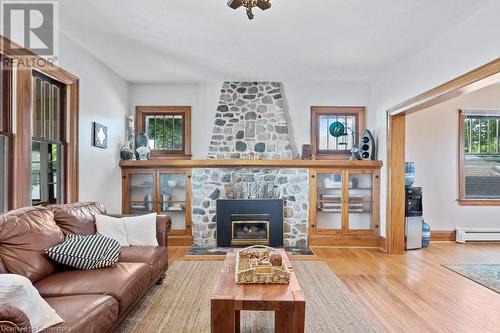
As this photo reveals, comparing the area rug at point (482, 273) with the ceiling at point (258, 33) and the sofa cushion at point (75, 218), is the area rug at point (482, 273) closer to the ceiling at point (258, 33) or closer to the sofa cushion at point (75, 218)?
the ceiling at point (258, 33)

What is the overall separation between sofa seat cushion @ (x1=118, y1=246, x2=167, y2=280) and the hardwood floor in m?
1.34

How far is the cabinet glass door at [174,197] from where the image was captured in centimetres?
530

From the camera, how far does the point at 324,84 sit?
554 cm

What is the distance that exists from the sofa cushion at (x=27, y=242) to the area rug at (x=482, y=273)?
4221 mm

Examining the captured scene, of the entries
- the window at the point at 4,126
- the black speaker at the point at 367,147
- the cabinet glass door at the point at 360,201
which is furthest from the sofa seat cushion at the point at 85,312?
the black speaker at the point at 367,147

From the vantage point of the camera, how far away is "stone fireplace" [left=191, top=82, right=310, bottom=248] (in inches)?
205

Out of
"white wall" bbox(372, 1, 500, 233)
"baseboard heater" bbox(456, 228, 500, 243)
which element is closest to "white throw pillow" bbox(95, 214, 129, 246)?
"white wall" bbox(372, 1, 500, 233)

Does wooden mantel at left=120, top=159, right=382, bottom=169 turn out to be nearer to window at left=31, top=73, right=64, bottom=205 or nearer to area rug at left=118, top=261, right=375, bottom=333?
window at left=31, top=73, right=64, bottom=205

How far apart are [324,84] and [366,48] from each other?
165 cm

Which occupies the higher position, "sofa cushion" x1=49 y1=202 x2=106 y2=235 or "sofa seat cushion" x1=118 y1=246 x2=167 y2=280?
"sofa cushion" x1=49 y1=202 x2=106 y2=235

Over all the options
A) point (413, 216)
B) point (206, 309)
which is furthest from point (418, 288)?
point (206, 309)

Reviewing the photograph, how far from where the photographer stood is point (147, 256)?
2.94 meters

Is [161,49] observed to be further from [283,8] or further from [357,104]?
[357,104]

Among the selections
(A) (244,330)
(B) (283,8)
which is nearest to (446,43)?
(B) (283,8)
